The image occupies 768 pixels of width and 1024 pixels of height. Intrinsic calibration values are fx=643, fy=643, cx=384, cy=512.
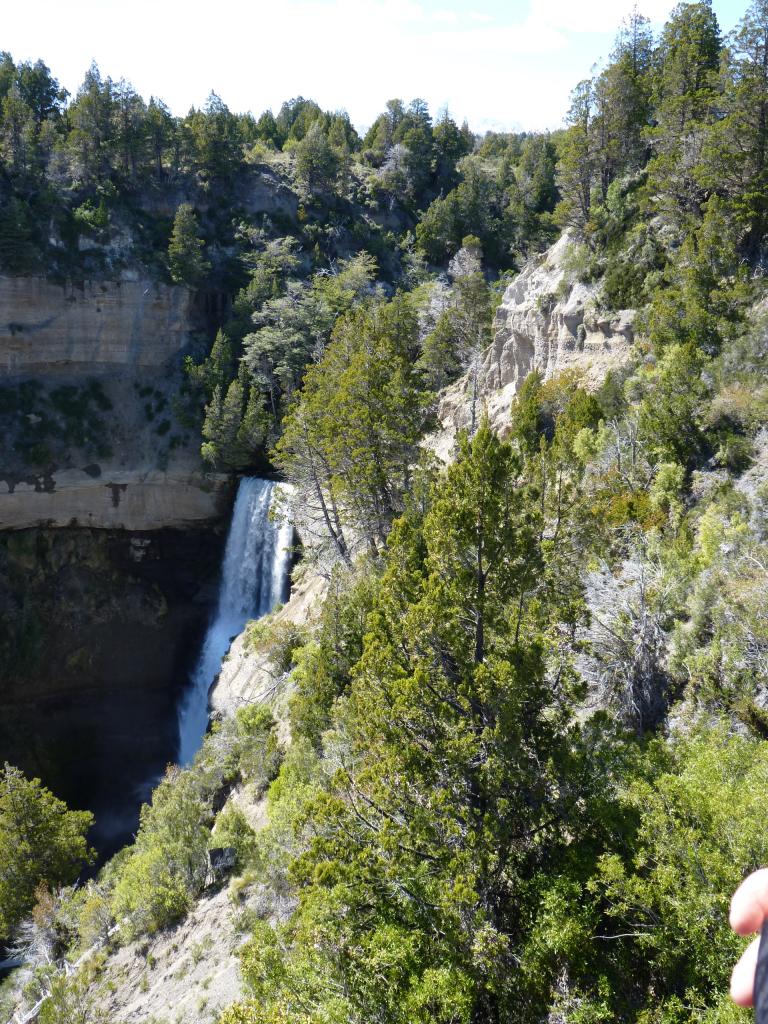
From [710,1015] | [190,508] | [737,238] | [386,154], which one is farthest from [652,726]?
[386,154]

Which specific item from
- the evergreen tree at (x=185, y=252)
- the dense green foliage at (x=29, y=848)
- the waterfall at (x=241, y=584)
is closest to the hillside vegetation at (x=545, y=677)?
the dense green foliage at (x=29, y=848)

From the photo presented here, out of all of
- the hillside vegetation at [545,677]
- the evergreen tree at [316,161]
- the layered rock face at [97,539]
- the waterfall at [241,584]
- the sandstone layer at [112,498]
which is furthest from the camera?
the evergreen tree at [316,161]

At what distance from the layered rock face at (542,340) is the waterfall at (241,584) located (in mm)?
10383

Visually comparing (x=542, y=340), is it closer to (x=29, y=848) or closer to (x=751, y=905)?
(x=29, y=848)

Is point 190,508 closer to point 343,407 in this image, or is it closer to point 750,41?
point 343,407

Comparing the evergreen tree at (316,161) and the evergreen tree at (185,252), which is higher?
the evergreen tree at (316,161)

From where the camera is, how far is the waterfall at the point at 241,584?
3472cm

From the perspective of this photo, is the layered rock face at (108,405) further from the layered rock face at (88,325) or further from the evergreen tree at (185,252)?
the evergreen tree at (185,252)

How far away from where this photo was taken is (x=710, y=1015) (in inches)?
281

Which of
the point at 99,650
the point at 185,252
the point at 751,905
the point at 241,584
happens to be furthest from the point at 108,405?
the point at 751,905

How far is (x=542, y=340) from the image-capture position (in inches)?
1162

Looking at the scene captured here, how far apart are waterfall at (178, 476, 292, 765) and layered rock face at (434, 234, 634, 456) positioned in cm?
1038

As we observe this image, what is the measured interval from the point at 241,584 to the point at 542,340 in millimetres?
20685

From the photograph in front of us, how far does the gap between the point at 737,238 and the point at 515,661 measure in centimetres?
1969
